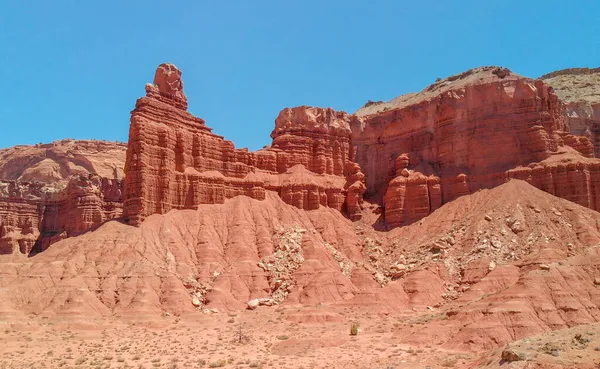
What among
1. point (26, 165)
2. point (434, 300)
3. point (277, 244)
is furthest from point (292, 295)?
point (26, 165)

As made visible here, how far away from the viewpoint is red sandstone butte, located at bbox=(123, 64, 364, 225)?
209ft

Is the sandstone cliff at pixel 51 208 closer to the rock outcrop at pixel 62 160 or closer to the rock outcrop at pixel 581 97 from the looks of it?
the rock outcrop at pixel 62 160

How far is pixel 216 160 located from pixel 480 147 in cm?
3254

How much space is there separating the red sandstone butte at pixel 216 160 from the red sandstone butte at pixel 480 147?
725 cm

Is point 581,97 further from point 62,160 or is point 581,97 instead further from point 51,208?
point 62,160

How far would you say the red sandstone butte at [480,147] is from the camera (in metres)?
69.1

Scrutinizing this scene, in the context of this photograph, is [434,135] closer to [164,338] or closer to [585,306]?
[585,306]

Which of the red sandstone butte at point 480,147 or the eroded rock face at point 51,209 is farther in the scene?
the eroded rock face at point 51,209

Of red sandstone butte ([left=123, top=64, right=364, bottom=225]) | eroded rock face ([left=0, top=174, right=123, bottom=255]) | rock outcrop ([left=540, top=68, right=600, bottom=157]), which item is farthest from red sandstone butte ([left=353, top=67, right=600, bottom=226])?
eroded rock face ([left=0, top=174, right=123, bottom=255])

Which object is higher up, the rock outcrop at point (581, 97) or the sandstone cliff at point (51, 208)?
the rock outcrop at point (581, 97)

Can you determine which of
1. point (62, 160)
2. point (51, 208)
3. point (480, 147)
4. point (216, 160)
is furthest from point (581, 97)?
point (62, 160)

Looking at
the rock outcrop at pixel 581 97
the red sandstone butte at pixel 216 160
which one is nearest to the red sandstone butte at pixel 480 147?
the red sandstone butte at pixel 216 160

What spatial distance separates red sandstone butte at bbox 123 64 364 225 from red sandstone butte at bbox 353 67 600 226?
7.25 m

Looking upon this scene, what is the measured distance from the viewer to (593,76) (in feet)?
369
